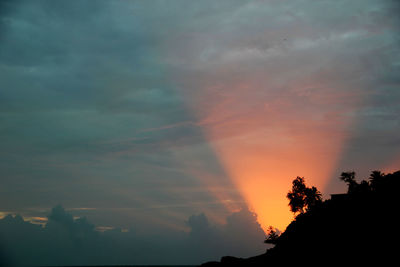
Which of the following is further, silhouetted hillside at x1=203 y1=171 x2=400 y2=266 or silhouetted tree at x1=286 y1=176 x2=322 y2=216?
silhouetted tree at x1=286 y1=176 x2=322 y2=216

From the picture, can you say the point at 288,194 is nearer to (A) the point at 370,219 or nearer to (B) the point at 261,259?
(B) the point at 261,259

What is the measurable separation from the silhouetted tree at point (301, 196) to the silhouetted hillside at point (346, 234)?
39555mm

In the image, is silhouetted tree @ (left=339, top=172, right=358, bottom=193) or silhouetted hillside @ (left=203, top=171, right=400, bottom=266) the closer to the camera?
silhouetted hillside @ (left=203, top=171, right=400, bottom=266)

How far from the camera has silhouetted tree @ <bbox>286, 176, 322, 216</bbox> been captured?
330 ft

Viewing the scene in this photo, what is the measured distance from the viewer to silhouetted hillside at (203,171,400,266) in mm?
43781

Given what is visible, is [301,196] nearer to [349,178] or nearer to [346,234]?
[349,178]

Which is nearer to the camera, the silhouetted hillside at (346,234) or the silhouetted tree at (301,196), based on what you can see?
the silhouetted hillside at (346,234)

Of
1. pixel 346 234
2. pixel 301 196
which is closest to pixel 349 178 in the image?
pixel 301 196

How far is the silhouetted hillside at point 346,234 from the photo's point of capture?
43781 mm

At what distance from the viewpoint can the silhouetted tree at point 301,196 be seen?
330ft

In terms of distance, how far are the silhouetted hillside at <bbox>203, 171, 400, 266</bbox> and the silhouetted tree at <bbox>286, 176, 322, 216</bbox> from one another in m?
39.6

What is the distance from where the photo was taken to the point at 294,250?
5478 cm

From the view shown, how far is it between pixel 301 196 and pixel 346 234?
54.0 metres

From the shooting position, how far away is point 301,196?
101750mm
